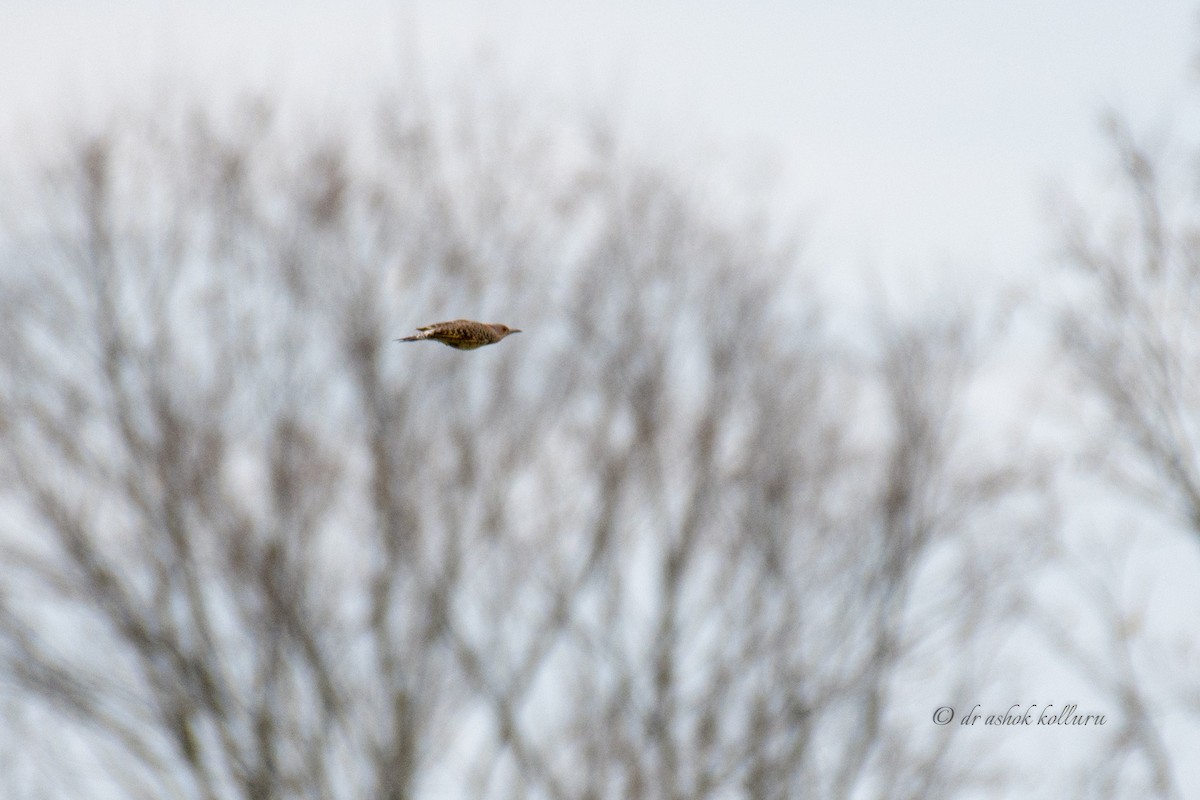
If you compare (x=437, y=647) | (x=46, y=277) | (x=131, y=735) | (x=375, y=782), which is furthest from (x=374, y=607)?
(x=46, y=277)

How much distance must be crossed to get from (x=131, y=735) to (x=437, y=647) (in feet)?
7.07

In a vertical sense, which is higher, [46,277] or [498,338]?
[498,338]

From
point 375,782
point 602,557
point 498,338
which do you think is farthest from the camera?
point 602,557

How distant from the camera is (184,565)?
354 inches

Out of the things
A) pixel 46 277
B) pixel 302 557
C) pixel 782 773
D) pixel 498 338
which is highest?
pixel 498 338

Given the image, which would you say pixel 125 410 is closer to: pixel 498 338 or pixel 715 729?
pixel 715 729

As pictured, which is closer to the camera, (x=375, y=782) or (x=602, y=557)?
(x=375, y=782)

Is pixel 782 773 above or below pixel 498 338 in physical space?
below

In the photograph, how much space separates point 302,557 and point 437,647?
1.12 metres

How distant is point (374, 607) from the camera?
355 inches

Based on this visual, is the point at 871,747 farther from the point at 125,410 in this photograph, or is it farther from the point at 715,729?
the point at 125,410

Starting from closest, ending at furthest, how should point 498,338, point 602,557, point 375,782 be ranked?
point 498,338
point 375,782
point 602,557

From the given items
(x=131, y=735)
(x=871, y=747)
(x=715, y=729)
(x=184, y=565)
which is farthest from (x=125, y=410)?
(x=871, y=747)

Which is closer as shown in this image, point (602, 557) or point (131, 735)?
point (131, 735)
